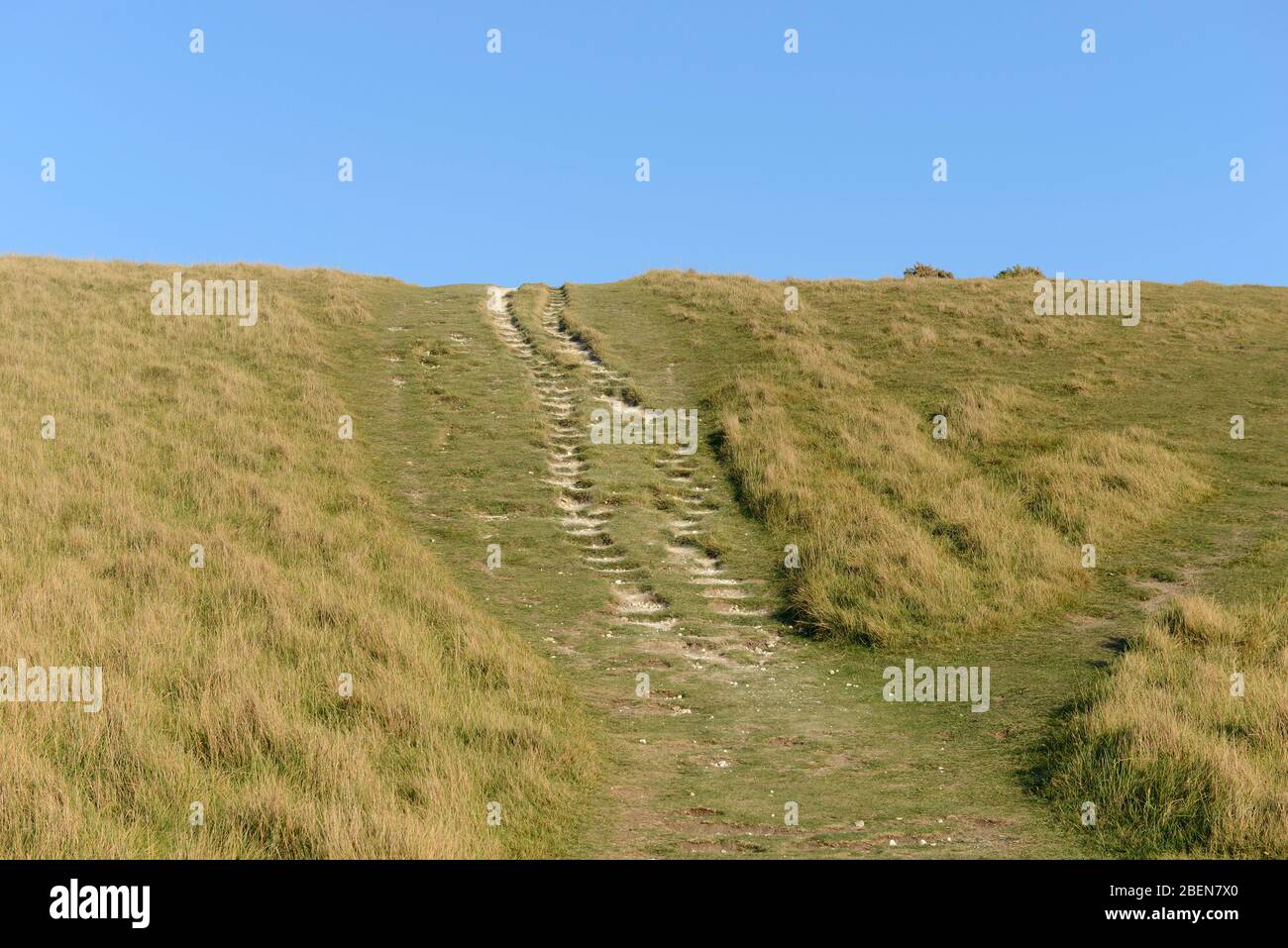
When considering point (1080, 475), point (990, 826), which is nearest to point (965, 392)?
point (1080, 475)

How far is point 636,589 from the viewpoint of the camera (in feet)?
48.1

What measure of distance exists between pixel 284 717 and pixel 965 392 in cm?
1901

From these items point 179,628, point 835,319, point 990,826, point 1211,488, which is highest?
point 835,319

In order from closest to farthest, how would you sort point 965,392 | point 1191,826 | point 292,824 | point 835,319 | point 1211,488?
point 292,824, point 1191,826, point 1211,488, point 965,392, point 835,319

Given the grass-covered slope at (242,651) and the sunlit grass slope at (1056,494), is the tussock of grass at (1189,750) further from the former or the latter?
the grass-covered slope at (242,651)

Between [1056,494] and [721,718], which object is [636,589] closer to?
[721,718]

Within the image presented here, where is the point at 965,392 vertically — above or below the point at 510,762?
above

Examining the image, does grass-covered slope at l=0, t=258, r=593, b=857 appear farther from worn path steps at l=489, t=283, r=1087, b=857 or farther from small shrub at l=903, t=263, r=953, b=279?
small shrub at l=903, t=263, r=953, b=279

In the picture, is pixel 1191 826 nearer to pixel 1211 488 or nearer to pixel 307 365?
pixel 1211 488

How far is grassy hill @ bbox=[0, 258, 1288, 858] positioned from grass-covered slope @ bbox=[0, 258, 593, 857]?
56 mm

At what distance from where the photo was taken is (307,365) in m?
25.8

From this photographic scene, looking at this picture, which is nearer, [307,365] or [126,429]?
[126,429]

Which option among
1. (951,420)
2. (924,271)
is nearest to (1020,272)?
(924,271)

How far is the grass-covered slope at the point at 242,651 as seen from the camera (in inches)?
289
